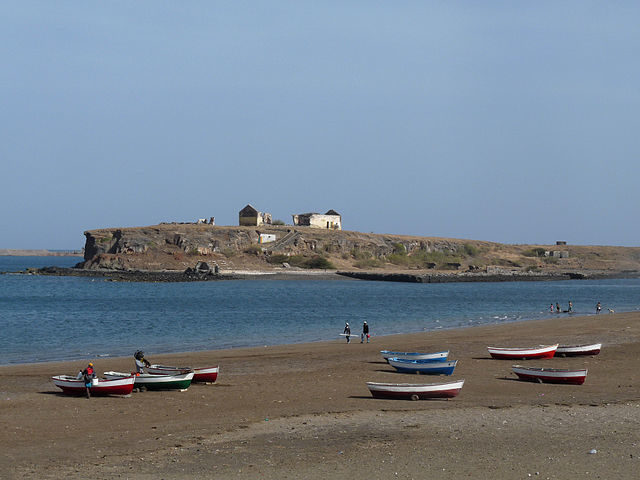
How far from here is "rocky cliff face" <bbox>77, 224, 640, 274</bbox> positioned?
12938cm

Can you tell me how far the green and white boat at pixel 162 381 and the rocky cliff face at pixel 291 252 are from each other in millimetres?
103318

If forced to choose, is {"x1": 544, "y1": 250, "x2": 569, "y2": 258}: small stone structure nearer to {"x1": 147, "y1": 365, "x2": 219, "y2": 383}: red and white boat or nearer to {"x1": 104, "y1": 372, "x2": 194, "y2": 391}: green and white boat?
{"x1": 147, "y1": 365, "x2": 219, "y2": 383}: red and white boat

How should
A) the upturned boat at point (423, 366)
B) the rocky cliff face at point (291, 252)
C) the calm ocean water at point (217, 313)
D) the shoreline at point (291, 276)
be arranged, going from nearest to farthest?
1. the upturned boat at point (423, 366)
2. the calm ocean water at point (217, 313)
3. the shoreline at point (291, 276)
4. the rocky cliff face at point (291, 252)

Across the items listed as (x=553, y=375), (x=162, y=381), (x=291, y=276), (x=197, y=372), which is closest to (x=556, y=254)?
(x=291, y=276)

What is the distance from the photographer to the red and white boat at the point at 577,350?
101ft

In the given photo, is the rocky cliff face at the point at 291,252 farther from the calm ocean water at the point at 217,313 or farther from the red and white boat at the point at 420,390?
the red and white boat at the point at 420,390

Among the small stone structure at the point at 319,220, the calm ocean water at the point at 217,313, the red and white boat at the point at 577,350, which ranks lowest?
the calm ocean water at the point at 217,313

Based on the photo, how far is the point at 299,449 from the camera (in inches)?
599

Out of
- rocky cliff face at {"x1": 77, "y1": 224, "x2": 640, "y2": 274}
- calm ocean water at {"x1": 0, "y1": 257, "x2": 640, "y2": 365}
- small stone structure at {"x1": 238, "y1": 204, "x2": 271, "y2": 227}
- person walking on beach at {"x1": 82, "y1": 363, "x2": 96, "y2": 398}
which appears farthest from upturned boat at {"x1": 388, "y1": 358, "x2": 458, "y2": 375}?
small stone structure at {"x1": 238, "y1": 204, "x2": 271, "y2": 227}

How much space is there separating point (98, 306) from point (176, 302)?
7.92 metres

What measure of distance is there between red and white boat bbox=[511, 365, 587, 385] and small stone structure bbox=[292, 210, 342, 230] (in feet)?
458

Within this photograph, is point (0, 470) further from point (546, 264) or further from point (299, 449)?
point (546, 264)

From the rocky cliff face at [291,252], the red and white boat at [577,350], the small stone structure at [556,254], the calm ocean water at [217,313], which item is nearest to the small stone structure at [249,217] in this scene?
the rocky cliff face at [291,252]

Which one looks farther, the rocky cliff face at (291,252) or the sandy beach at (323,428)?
the rocky cliff face at (291,252)
